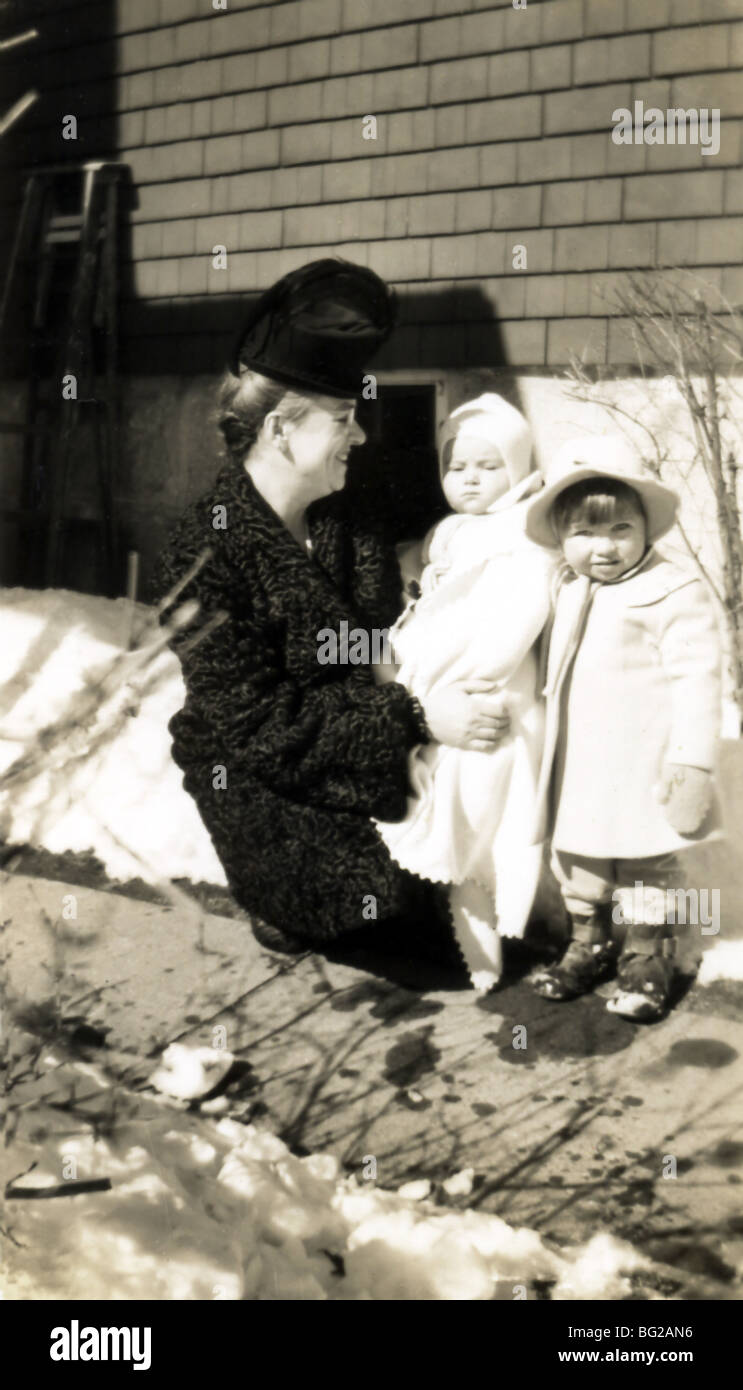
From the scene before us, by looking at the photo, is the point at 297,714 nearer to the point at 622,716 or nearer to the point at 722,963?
the point at 622,716

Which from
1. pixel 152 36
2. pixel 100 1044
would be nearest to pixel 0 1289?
pixel 100 1044

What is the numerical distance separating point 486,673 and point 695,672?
46 centimetres

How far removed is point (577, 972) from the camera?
2.72 metres

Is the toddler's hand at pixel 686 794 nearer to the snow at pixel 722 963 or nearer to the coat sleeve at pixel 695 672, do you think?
the coat sleeve at pixel 695 672

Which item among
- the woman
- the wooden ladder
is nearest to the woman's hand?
the woman

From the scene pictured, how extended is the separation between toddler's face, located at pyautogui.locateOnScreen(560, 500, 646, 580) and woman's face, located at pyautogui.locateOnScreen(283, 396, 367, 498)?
0.57 metres

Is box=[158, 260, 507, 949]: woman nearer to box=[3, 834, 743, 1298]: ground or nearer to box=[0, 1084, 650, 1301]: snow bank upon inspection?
box=[3, 834, 743, 1298]: ground

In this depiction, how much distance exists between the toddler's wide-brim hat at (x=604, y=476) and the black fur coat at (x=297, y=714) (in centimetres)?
52

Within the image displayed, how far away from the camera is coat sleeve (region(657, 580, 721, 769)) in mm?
2432

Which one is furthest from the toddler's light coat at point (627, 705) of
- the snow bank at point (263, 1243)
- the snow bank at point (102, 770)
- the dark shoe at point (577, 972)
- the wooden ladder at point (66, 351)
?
the wooden ladder at point (66, 351)

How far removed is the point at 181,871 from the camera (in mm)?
3217
